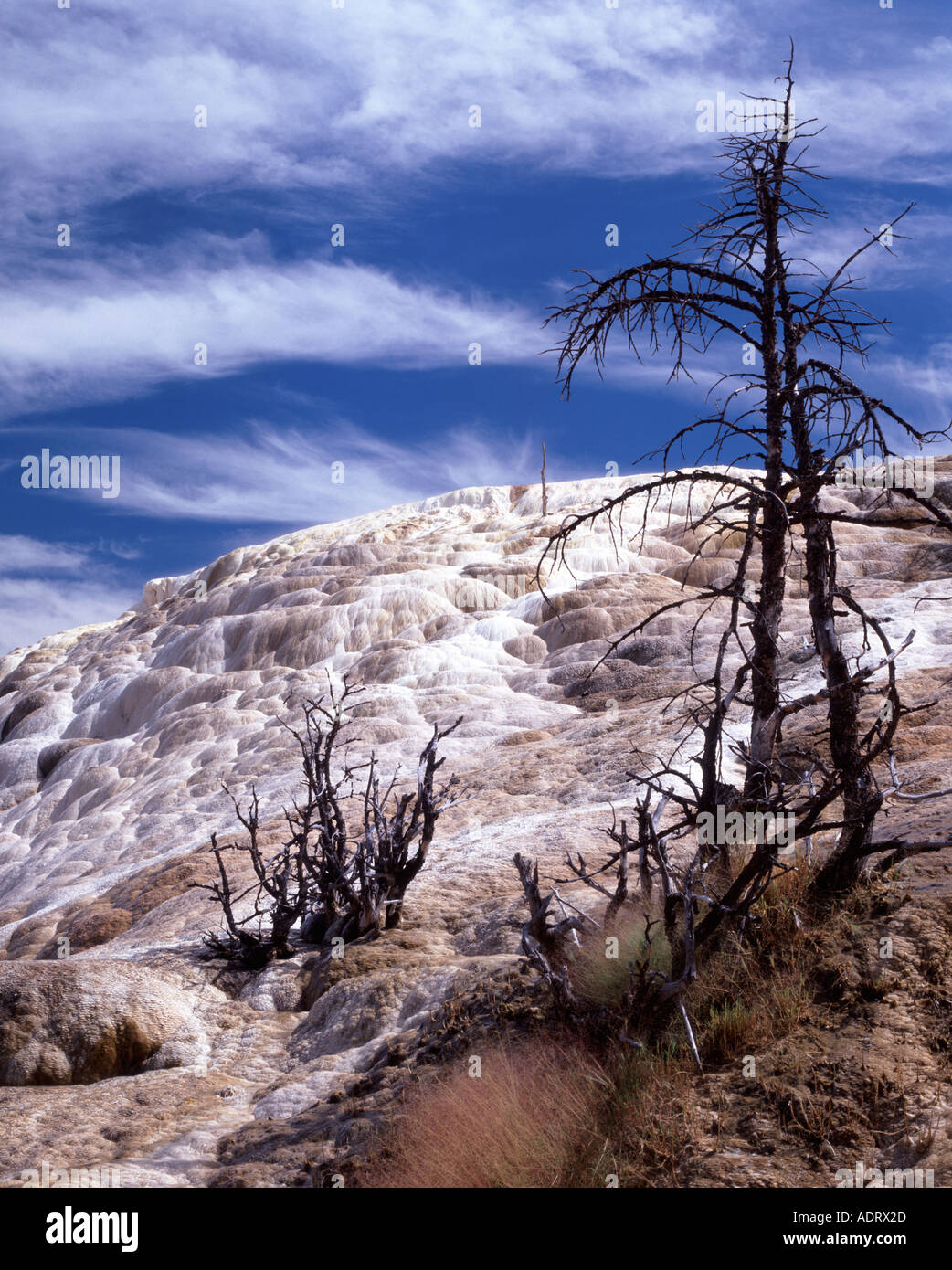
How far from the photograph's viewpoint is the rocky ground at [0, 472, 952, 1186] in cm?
481

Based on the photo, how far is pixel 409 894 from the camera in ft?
34.1

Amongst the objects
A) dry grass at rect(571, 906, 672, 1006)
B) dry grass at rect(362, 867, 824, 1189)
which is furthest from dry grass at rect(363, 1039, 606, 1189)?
dry grass at rect(571, 906, 672, 1006)

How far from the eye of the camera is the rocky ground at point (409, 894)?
15.8ft

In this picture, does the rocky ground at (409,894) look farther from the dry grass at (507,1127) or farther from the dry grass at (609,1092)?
the dry grass at (507,1127)

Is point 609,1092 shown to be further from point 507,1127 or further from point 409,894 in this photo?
point 409,894

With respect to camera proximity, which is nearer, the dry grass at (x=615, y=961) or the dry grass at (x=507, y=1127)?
the dry grass at (x=507, y=1127)

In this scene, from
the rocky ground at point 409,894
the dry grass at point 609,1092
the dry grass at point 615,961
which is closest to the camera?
the dry grass at point 609,1092

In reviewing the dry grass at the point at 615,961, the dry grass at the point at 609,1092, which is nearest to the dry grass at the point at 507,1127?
the dry grass at the point at 609,1092

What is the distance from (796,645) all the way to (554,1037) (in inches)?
597

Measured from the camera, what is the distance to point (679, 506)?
4909 cm

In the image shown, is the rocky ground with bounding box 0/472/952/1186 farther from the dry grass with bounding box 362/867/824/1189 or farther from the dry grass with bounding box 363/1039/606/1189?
the dry grass with bounding box 363/1039/606/1189

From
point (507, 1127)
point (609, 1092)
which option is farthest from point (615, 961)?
point (507, 1127)
